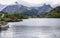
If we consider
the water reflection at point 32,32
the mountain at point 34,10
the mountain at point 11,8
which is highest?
the mountain at point 11,8

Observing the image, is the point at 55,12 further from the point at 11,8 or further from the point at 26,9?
the point at 11,8

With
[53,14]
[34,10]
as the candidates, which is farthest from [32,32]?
[53,14]

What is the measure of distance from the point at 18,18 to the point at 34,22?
33 cm

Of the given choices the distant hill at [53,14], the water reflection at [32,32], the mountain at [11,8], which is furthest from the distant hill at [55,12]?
the mountain at [11,8]

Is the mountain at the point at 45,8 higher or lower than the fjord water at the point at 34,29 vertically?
higher

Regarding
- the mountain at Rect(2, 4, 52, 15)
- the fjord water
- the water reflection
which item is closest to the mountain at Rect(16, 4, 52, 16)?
the mountain at Rect(2, 4, 52, 15)

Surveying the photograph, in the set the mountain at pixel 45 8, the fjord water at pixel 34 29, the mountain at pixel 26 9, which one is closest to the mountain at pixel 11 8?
the mountain at pixel 26 9

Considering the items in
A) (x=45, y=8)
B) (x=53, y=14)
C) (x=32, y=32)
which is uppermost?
(x=45, y=8)

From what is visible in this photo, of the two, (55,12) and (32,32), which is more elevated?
(55,12)

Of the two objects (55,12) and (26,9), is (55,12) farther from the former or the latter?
(26,9)

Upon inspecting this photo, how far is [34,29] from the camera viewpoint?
160 inches

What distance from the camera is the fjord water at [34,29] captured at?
13.2 ft

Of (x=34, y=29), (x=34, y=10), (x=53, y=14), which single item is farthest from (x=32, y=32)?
(x=53, y=14)

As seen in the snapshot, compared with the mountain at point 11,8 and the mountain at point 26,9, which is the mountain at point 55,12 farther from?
the mountain at point 11,8
